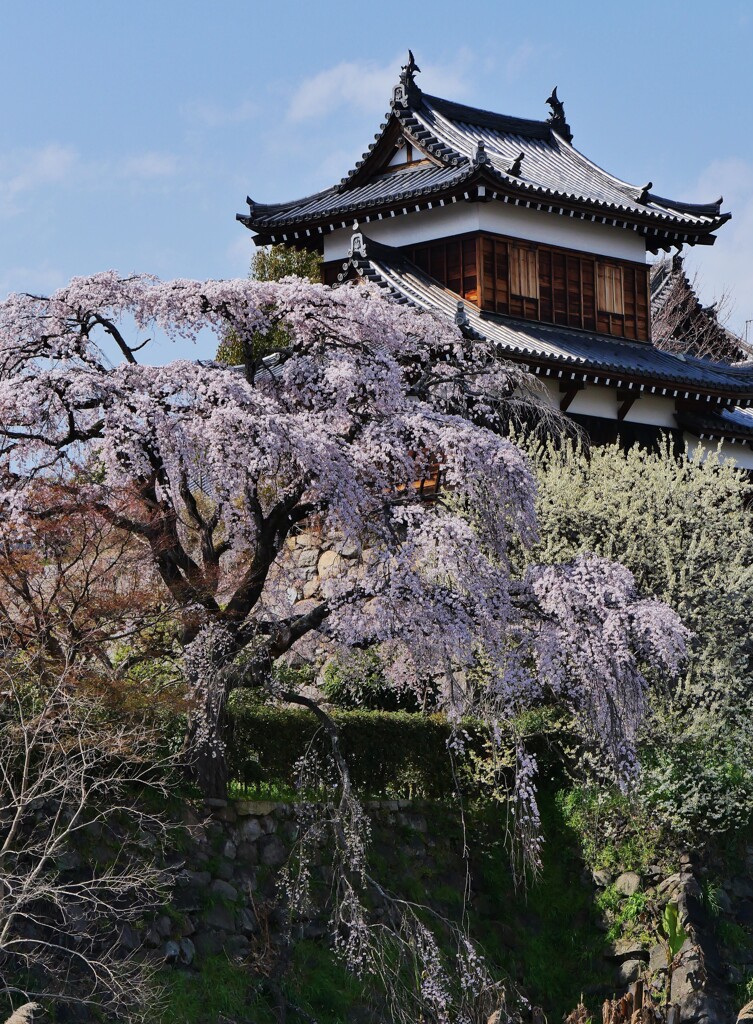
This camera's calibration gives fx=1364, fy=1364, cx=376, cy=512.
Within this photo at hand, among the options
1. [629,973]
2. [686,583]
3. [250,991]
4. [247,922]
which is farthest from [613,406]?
[250,991]

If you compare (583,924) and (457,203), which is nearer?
(583,924)

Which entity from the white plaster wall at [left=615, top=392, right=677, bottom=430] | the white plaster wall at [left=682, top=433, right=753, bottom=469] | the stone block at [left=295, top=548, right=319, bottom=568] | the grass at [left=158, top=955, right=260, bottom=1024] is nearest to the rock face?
the grass at [left=158, top=955, right=260, bottom=1024]

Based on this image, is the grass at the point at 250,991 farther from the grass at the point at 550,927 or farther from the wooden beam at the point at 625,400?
the wooden beam at the point at 625,400

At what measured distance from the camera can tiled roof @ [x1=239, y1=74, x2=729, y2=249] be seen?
75.4 ft

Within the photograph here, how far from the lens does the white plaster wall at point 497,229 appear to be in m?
23.3

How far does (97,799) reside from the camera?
41.8 ft

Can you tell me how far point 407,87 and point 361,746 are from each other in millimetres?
14186

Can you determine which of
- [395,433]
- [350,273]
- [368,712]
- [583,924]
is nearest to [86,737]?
[395,433]

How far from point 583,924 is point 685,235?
1372 cm

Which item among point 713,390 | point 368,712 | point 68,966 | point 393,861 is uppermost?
point 713,390

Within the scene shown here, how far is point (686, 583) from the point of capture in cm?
1708

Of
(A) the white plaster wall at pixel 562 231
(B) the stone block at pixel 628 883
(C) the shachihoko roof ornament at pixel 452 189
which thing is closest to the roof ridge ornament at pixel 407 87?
(C) the shachihoko roof ornament at pixel 452 189

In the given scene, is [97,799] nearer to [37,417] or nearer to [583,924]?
[37,417]

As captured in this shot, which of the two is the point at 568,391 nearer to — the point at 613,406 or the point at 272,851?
the point at 613,406
